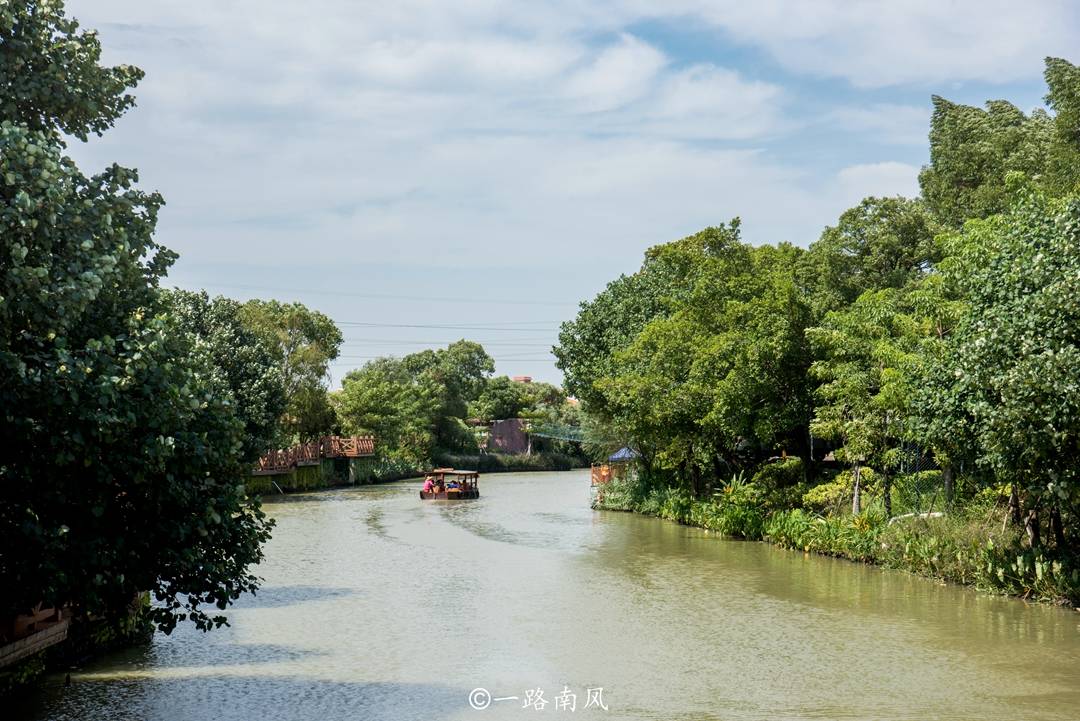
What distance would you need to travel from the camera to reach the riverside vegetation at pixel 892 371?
15.0 metres

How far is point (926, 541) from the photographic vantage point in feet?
63.2

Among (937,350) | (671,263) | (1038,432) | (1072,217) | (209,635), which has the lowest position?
(209,635)

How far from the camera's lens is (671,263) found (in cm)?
3162

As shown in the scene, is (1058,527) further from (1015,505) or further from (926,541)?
(926,541)

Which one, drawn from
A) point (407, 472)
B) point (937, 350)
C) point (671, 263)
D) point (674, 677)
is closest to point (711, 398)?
point (671, 263)

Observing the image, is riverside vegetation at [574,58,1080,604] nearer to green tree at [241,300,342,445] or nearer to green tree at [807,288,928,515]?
green tree at [807,288,928,515]

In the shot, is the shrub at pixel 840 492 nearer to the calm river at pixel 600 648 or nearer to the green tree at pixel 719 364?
the calm river at pixel 600 648

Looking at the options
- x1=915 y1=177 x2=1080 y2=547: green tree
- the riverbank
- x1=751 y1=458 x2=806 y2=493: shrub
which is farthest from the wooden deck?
x1=751 y1=458 x2=806 y2=493: shrub

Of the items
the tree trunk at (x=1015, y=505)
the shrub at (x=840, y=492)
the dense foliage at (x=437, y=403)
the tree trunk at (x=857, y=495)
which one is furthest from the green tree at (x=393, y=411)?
the tree trunk at (x=1015, y=505)

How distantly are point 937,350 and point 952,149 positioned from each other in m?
26.2

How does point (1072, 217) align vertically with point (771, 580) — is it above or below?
above

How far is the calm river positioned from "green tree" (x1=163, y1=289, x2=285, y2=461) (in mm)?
16031

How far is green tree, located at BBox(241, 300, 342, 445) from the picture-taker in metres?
51.3

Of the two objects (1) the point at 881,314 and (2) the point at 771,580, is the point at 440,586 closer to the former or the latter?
(2) the point at 771,580
